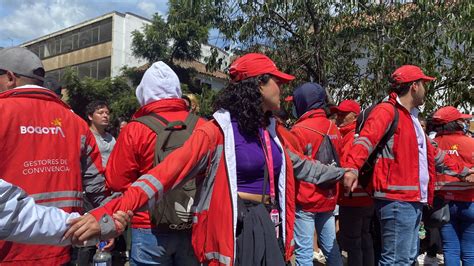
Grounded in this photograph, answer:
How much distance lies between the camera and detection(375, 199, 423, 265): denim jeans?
363cm

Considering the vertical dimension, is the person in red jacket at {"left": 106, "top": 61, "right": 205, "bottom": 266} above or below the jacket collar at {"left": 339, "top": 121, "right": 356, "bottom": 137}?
below

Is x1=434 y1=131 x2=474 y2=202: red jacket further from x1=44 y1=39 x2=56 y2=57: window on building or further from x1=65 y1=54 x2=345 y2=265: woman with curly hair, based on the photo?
x1=44 y1=39 x2=56 y2=57: window on building

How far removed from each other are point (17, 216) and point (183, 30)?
24.6 meters

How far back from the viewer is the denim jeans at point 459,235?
15.5ft

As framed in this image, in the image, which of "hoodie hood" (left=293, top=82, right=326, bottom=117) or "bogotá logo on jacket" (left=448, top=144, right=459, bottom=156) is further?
"bogotá logo on jacket" (left=448, top=144, right=459, bottom=156)

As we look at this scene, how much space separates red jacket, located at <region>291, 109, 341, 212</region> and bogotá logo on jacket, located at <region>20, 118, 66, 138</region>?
2.32 metres

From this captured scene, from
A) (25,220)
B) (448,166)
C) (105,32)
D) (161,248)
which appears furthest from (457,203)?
(105,32)

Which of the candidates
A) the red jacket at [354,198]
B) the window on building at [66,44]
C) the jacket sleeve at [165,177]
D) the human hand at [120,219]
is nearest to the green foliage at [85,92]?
the window on building at [66,44]

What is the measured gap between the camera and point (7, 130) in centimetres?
242

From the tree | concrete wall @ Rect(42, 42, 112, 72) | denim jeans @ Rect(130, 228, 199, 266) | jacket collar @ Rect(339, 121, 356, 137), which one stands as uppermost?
concrete wall @ Rect(42, 42, 112, 72)

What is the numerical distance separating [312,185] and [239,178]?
1.99 meters

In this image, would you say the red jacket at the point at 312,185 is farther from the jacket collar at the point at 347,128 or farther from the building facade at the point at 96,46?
the building facade at the point at 96,46

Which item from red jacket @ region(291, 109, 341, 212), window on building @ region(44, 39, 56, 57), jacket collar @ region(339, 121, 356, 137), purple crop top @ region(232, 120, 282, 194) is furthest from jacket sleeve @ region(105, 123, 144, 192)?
window on building @ region(44, 39, 56, 57)

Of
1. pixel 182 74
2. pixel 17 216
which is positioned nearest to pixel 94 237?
pixel 17 216
